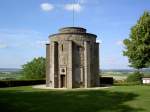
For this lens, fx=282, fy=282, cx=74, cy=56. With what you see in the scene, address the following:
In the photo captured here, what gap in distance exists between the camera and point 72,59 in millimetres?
41344

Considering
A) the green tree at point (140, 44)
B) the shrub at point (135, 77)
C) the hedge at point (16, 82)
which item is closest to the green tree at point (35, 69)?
the hedge at point (16, 82)

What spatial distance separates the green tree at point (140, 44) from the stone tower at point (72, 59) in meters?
7.36

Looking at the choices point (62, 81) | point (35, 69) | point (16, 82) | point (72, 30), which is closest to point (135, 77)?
point (62, 81)

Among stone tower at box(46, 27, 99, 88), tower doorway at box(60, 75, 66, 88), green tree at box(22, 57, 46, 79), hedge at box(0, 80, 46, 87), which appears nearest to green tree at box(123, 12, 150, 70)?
stone tower at box(46, 27, 99, 88)

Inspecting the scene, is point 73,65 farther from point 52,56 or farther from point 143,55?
point 143,55

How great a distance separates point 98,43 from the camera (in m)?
44.3

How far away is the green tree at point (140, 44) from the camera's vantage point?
4428 centimetres

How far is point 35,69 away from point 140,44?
44.3 meters

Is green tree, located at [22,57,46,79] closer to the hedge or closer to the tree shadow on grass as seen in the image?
the hedge

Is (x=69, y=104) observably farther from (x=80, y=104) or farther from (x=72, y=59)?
(x=72, y=59)

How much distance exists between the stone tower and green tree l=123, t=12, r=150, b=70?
7356mm

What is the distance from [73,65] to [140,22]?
1330 cm

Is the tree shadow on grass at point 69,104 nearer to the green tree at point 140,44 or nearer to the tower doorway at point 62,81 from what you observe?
the tower doorway at point 62,81

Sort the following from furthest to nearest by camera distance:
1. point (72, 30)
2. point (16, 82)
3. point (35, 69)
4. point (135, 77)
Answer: point (35, 69), point (135, 77), point (16, 82), point (72, 30)
